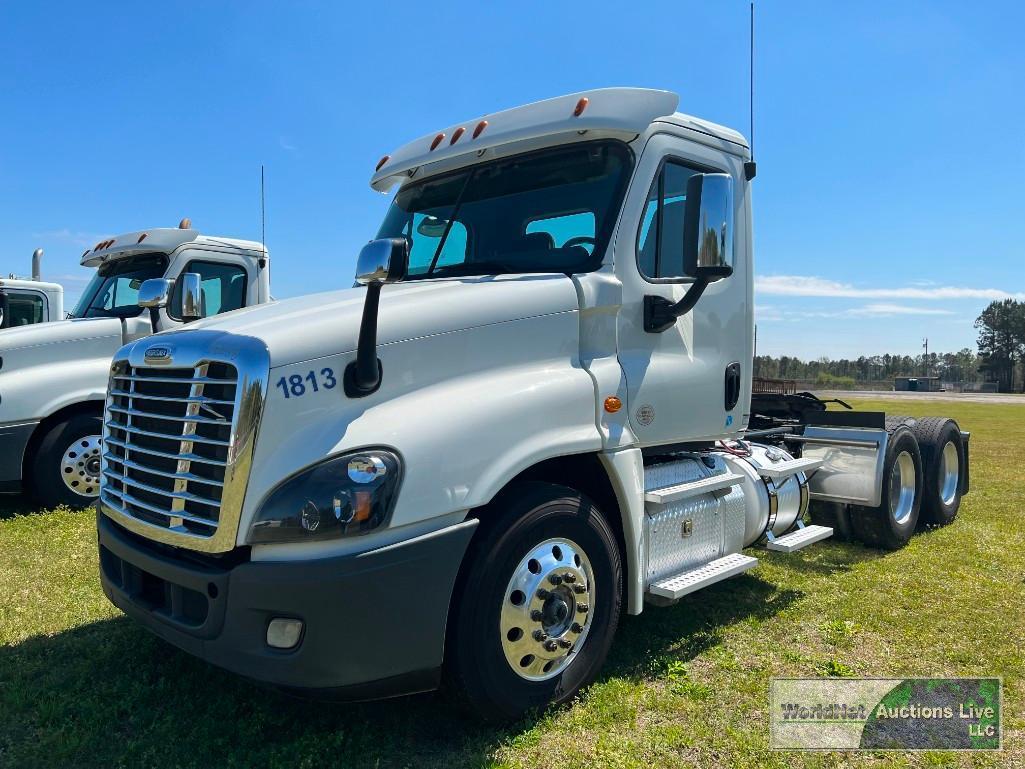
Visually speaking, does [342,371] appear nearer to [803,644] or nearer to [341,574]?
[341,574]

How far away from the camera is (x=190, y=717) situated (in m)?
3.56

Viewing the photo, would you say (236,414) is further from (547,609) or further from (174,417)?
(547,609)

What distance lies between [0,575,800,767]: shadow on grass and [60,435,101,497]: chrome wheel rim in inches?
140

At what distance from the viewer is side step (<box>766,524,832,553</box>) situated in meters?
5.20

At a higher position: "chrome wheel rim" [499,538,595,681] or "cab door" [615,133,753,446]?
"cab door" [615,133,753,446]

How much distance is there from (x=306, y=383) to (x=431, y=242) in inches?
68.5

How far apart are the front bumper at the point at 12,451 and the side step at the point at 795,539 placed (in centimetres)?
683

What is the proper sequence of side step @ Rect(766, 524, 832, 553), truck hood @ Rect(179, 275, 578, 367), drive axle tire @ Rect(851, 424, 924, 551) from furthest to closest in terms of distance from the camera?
drive axle tire @ Rect(851, 424, 924, 551) → side step @ Rect(766, 524, 832, 553) → truck hood @ Rect(179, 275, 578, 367)

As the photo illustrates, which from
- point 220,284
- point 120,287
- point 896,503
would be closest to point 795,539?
point 896,503

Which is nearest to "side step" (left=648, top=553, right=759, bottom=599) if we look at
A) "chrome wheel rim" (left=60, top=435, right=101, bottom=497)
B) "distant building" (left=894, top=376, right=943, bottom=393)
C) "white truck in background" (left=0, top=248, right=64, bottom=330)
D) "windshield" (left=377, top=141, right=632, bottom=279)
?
"windshield" (left=377, top=141, right=632, bottom=279)

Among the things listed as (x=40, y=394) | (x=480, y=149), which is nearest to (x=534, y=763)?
(x=480, y=149)

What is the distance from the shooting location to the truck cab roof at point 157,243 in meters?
8.50

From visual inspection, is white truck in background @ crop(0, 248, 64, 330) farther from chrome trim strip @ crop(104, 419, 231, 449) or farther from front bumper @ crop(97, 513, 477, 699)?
front bumper @ crop(97, 513, 477, 699)

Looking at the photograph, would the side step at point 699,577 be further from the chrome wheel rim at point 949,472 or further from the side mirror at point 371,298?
the chrome wheel rim at point 949,472
